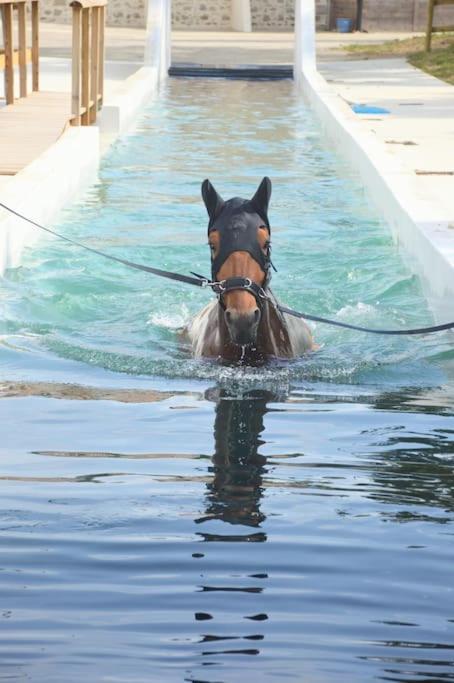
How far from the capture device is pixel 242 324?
611 centimetres

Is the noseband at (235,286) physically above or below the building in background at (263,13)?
below

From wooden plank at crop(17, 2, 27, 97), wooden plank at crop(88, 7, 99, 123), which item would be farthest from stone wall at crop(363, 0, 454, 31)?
wooden plank at crop(17, 2, 27, 97)

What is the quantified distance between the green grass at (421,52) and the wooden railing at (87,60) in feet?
28.5

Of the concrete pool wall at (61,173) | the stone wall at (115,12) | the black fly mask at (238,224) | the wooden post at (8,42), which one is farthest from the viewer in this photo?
the stone wall at (115,12)

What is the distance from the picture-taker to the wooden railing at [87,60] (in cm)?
1631

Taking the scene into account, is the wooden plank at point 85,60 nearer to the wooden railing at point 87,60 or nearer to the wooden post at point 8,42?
the wooden railing at point 87,60

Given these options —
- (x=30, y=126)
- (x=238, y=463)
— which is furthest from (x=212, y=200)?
(x=30, y=126)

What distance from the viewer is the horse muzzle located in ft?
20.0

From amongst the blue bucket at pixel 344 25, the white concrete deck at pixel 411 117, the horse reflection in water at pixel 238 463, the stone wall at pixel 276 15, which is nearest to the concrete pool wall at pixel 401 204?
the white concrete deck at pixel 411 117

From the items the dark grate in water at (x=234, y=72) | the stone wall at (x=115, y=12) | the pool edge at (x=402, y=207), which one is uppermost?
the stone wall at (x=115, y=12)

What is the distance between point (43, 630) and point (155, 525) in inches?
38.1

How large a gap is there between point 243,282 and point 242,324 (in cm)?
20

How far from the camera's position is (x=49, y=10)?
41.8 metres

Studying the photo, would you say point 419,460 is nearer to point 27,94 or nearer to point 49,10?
point 27,94
